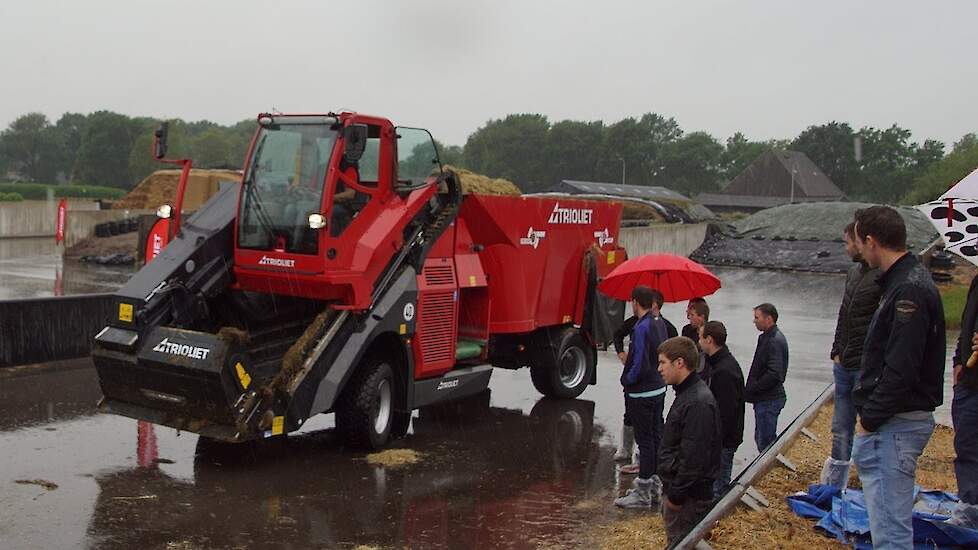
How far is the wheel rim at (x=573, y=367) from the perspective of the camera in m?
12.6

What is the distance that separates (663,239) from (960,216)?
24782 mm

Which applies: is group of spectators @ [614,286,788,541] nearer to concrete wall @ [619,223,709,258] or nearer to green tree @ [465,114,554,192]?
concrete wall @ [619,223,709,258]

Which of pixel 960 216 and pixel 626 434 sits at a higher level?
pixel 960 216

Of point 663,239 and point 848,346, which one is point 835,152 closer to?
point 663,239

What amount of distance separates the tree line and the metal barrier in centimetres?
6239

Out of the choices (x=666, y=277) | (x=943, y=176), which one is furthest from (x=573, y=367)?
(x=943, y=176)

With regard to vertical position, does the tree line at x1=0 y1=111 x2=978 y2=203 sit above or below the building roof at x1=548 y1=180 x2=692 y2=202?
above

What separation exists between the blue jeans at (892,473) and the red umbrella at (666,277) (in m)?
4.10

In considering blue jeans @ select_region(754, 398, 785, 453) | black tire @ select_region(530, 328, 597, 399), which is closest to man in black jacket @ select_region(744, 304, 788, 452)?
blue jeans @ select_region(754, 398, 785, 453)

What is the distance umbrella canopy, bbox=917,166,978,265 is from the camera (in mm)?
7859

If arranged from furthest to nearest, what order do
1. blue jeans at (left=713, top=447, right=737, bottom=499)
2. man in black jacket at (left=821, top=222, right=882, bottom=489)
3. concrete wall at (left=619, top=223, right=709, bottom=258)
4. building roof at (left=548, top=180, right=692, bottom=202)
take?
building roof at (left=548, top=180, right=692, bottom=202) → concrete wall at (left=619, top=223, right=709, bottom=258) → blue jeans at (left=713, top=447, right=737, bottom=499) → man in black jacket at (left=821, top=222, right=882, bottom=489)

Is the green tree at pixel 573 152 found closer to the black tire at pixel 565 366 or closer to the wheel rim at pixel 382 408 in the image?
the black tire at pixel 565 366

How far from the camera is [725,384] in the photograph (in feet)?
23.9

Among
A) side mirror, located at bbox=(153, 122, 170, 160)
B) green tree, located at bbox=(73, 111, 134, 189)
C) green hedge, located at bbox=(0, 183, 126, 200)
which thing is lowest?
green hedge, located at bbox=(0, 183, 126, 200)
